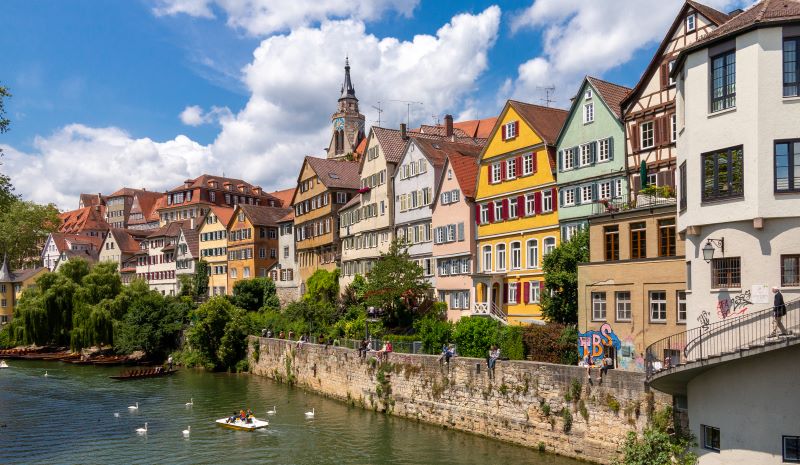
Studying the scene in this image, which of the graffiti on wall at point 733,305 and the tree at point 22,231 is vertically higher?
the tree at point 22,231

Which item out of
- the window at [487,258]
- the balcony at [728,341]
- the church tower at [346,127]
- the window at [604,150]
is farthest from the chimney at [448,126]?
the church tower at [346,127]

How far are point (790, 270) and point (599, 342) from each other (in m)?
10.4

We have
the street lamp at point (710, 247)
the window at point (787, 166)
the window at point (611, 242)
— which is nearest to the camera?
the window at point (787, 166)

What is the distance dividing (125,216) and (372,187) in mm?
101187

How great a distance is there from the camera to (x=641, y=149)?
33719mm

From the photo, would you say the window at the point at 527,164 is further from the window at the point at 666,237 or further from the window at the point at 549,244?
the window at the point at 666,237

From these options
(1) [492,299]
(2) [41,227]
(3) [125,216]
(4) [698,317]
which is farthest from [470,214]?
(3) [125,216]

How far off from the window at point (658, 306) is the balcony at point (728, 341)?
5187mm

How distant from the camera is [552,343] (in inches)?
1182

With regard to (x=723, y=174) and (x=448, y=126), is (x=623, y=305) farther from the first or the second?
(x=448, y=126)

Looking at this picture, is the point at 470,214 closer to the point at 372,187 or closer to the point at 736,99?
the point at 372,187

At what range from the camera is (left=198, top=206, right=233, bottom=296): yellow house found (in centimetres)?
8412

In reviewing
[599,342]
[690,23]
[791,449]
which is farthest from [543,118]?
[791,449]

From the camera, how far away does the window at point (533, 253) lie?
39.9 m
